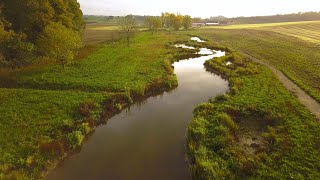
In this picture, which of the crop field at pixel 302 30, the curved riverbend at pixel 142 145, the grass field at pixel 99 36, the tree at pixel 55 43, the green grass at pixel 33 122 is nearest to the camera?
the curved riverbend at pixel 142 145

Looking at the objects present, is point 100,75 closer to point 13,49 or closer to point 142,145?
point 13,49

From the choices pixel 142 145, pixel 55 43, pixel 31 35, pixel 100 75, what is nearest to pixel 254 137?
pixel 142 145

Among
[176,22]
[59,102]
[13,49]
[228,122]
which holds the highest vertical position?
[13,49]

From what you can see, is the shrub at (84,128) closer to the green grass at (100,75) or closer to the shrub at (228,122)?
the green grass at (100,75)

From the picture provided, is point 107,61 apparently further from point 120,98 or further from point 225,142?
point 225,142

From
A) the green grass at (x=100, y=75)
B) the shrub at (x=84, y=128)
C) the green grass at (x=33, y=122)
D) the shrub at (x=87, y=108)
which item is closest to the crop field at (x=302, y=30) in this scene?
the green grass at (x=100, y=75)

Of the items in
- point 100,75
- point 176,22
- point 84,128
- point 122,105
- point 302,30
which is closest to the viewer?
point 84,128
